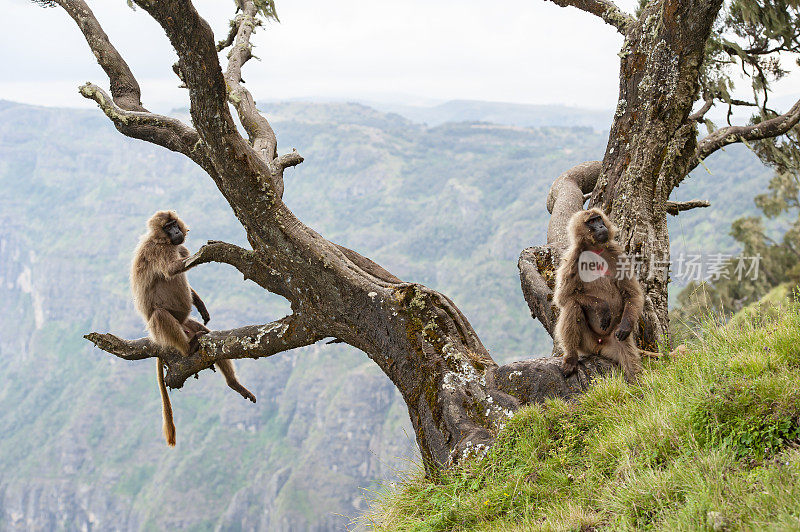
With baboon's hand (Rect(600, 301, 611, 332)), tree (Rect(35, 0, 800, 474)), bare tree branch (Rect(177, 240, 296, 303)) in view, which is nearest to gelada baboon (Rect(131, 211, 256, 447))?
tree (Rect(35, 0, 800, 474))

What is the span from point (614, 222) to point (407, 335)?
8.04 ft

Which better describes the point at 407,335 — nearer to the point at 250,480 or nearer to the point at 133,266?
the point at 133,266

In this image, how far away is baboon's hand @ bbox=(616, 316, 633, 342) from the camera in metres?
4.84

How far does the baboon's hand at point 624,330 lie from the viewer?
15.9ft

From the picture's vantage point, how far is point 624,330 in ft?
15.9

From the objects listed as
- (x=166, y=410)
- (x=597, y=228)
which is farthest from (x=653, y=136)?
(x=166, y=410)

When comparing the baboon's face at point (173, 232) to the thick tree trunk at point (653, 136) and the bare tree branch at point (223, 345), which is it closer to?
the bare tree branch at point (223, 345)

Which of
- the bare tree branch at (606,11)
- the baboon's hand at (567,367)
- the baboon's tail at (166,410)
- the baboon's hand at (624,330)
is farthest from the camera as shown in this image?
the bare tree branch at (606,11)

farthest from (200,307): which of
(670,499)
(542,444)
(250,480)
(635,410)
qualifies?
(250,480)

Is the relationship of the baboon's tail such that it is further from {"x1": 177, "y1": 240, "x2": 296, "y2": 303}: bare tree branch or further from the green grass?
the green grass

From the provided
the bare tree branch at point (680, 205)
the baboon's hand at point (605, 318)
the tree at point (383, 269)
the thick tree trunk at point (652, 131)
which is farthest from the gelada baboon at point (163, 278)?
the bare tree branch at point (680, 205)

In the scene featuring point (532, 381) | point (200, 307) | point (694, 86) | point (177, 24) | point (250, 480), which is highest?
point (694, 86)

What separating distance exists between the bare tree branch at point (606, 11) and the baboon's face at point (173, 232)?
202 inches

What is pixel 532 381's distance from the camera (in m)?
4.56
